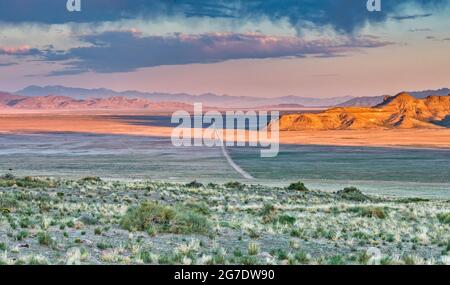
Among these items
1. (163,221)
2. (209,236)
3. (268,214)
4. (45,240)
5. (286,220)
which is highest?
(45,240)

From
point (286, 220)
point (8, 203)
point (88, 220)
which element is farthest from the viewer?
point (8, 203)

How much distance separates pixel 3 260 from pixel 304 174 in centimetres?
7454

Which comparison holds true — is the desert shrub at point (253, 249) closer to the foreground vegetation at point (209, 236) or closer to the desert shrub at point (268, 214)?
the foreground vegetation at point (209, 236)

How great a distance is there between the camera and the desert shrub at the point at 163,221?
16250 mm

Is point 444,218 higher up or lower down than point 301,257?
lower down

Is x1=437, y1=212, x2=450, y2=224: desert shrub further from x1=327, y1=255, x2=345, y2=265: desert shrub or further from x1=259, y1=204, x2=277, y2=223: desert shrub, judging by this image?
x1=327, y1=255, x2=345, y2=265: desert shrub

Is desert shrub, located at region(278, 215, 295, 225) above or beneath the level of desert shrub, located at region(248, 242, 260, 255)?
beneath

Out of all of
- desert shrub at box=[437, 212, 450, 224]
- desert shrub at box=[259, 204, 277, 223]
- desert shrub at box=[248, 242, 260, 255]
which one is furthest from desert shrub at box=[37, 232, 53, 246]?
desert shrub at box=[437, 212, 450, 224]

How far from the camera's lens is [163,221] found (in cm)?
1703

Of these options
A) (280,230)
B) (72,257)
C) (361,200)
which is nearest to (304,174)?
(361,200)

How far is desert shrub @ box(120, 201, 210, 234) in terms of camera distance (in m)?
16.2

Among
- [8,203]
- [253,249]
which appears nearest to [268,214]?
[253,249]

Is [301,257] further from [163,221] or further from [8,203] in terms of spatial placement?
[8,203]
